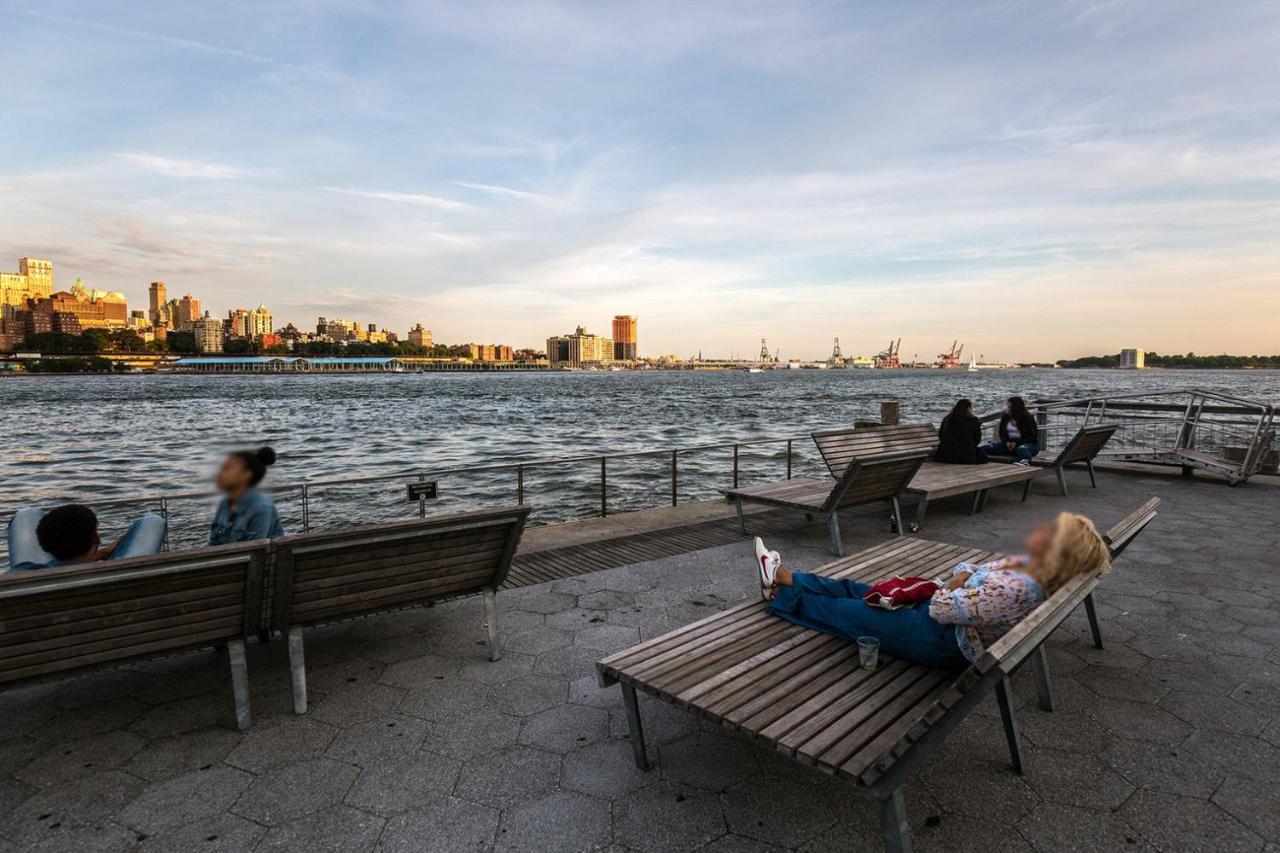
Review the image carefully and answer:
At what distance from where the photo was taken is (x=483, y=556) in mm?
4137

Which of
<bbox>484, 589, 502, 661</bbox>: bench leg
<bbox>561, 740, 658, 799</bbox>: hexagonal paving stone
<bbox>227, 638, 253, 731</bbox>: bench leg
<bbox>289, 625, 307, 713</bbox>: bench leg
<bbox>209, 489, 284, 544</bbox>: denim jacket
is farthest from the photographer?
<bbox>484, 589, 502, 661</bbox>: bench leg

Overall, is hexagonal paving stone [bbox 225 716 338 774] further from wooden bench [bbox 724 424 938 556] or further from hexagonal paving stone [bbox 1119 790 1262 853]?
wooden bench [bbox 724 424 938 556]

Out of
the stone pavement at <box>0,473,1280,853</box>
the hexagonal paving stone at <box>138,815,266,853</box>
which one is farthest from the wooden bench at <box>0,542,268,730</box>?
the hexagonal paving stone at <box>138,815,266,853</box>

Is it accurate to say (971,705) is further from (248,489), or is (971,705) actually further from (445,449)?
(445,449)

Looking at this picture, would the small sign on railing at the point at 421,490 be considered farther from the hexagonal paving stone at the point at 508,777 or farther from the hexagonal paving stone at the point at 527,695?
the hexagonal paving stone at the point at 508,777

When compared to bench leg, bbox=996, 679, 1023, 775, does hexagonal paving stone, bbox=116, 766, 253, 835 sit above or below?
below

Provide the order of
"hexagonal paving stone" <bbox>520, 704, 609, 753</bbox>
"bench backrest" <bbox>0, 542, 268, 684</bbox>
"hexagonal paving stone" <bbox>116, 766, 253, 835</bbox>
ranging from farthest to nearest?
"hexagonal paving stone" <bbox>520, 704, 609, 753</bbox> < "bench backrest" <bbox>0, 542, 268, 684</bbox> < "hexagonal paving stone" <bbox>116, 766, 253, 835</bbox>

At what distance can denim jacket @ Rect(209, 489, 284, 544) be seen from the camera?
81.0 inches

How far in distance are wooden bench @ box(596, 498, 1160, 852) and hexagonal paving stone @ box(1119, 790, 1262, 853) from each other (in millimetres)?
442

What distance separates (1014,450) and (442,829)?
989cm

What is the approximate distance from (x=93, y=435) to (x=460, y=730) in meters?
46.1

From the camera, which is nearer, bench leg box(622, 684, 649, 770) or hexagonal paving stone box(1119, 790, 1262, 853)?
hexagonal paving stone box(1119, 790, 1262, 853)

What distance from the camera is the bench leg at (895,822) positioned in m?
2.33

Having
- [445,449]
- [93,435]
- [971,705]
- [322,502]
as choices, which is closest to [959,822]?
[971,705]
